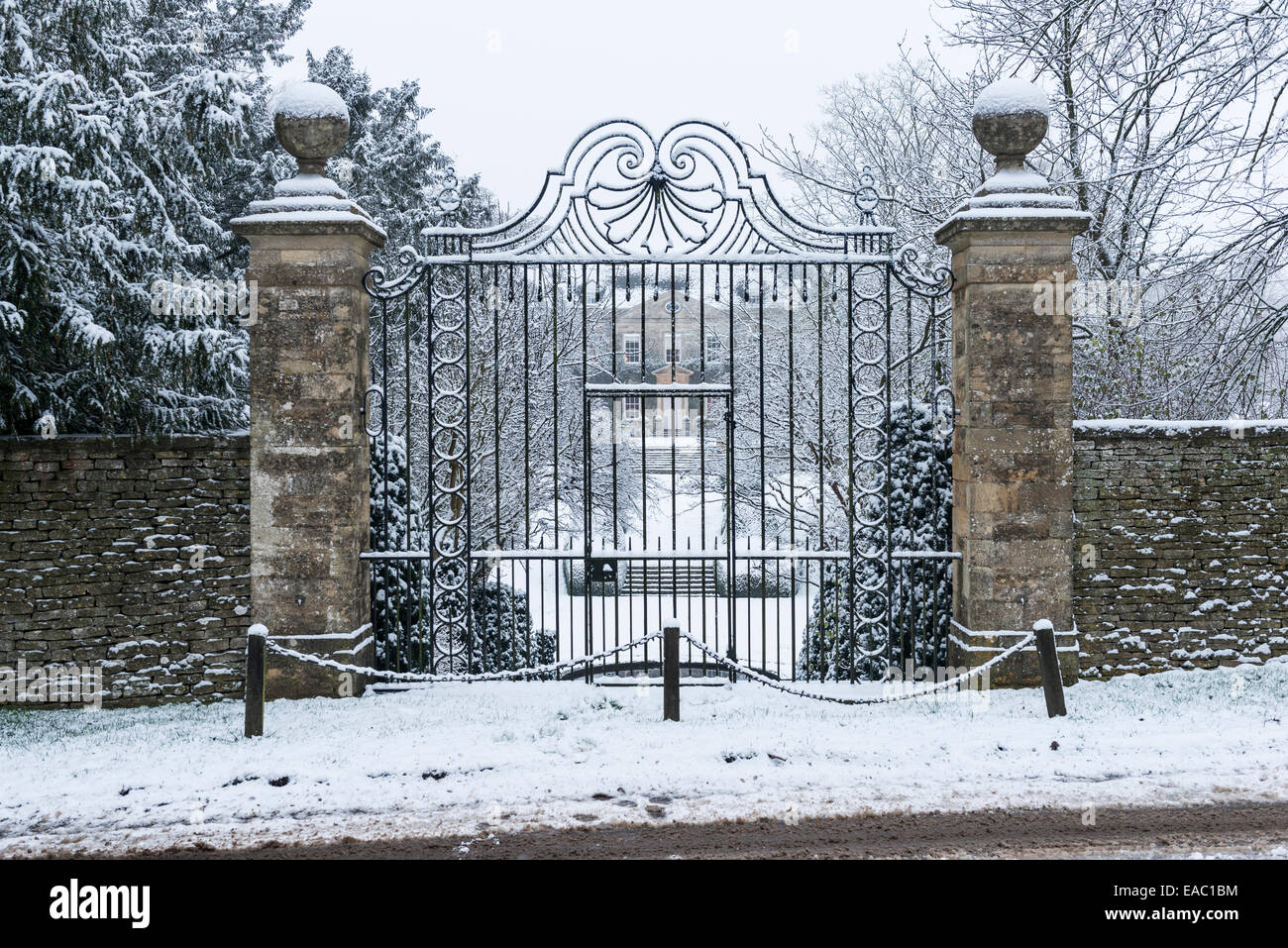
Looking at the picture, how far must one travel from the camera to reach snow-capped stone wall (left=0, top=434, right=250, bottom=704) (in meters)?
6.79

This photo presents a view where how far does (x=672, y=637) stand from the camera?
19.5 ft

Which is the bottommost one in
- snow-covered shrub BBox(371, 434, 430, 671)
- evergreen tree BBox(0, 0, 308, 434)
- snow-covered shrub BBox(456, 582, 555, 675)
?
snow-covered shrub BBox(456, 582, 555, 675)

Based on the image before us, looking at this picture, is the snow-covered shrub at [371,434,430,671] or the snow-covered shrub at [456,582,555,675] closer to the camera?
the snow-covered shrub at [371,434,430,671]

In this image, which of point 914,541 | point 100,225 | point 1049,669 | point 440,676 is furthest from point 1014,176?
point 100,225

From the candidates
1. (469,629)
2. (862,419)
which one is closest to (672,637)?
(469,629)

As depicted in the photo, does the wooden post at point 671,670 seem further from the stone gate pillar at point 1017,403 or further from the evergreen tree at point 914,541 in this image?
the stone gate pillar at point 1017,403

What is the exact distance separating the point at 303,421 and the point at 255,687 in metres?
1.91

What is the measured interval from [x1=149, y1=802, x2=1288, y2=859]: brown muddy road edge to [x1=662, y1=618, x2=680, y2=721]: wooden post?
1.49 m

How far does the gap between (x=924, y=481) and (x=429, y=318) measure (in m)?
4.22

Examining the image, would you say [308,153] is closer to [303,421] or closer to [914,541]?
[303,421]

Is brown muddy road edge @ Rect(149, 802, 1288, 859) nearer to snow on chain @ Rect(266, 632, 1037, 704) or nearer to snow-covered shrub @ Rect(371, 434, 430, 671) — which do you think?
snow on chain @ Rect(266, 632, 1037, 704)

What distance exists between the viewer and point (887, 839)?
4.40 m

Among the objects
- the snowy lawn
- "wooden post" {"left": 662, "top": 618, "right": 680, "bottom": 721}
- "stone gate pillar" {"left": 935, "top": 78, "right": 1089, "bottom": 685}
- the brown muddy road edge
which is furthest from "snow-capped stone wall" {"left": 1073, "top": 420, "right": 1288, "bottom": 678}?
"wooden post" {"left": 662, "top": 618, "right": 680, "bottom": 721}
